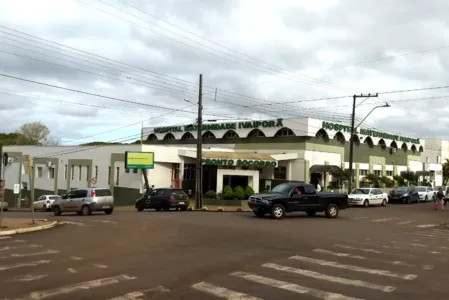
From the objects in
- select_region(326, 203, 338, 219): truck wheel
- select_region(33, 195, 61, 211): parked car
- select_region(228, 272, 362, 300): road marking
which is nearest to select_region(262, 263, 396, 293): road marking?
select_region(228, 272, 362, 300): road marking

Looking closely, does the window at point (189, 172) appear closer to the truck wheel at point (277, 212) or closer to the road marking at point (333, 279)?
the truck wheel at point (277, 212)

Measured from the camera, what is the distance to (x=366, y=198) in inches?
1596

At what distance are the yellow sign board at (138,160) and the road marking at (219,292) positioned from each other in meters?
36.2

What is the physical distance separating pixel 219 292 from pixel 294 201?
1713 centimetres

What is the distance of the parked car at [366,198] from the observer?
40312 mm

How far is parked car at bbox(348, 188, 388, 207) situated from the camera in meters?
40.3

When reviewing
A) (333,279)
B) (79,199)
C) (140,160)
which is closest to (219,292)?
(333,279)

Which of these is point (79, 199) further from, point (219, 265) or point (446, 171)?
point (446, 171)

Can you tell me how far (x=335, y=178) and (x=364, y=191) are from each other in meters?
12.9

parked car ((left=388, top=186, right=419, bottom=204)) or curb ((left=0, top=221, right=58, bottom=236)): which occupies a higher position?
parked car ((left=388, top=186, right=419, bottom=204))

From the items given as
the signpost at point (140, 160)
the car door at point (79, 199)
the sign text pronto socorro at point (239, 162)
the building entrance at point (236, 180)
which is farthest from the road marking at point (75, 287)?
the building entrance at point (236, 180)

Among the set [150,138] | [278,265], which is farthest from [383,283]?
[150,138]

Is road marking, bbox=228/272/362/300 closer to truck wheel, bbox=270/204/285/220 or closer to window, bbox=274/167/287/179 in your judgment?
truck wheel, bbox=270/204/285/220

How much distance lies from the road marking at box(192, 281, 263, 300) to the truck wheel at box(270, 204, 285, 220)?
15.7 m
